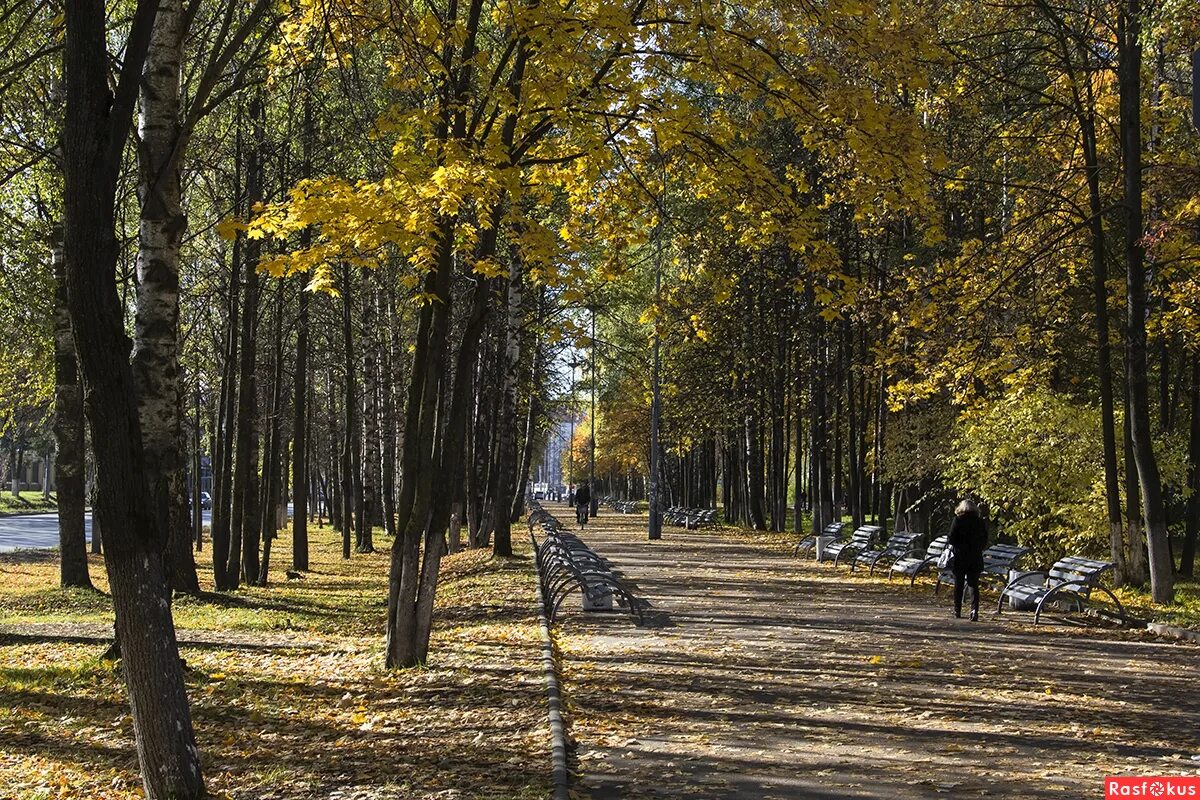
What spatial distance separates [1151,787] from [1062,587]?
815cm

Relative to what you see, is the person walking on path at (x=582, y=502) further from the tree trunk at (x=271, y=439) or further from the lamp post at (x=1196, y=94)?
the lamp post at (x=1196, y=94)

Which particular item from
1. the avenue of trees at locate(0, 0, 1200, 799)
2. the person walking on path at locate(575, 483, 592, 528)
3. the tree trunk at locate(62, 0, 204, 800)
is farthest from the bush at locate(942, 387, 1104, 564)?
the person walking on path at locate(575, 483, 592, 528)

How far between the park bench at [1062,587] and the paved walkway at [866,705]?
0.51 m

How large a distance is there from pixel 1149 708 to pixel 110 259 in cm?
822

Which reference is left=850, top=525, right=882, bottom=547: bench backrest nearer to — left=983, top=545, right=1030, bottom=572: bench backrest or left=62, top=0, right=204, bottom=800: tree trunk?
left=983, top=545, right=1030, bottom=572: bench backrest

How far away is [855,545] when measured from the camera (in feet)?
79.0

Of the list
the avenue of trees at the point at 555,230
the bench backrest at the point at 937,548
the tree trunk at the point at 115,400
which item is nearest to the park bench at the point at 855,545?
the avenue of trees at the point at 555,230

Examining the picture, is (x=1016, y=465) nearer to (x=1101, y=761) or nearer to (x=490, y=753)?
(x=1101, y=761)

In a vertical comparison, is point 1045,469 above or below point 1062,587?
above

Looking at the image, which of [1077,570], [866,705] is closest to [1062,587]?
[1077,570]

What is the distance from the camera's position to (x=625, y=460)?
262 feet

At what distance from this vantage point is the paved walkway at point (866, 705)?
23.4ft

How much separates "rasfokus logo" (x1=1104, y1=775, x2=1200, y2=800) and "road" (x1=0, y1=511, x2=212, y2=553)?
28.4m

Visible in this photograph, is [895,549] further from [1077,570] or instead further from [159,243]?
[159,243]
